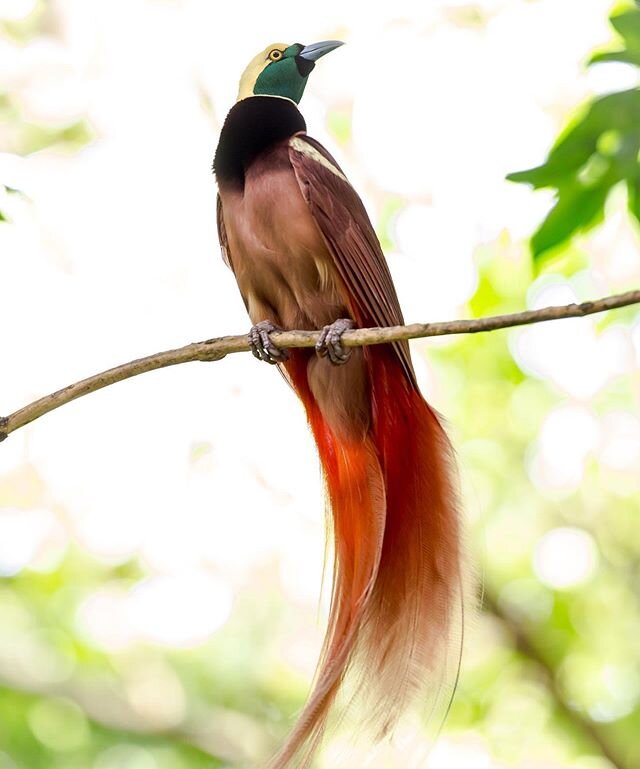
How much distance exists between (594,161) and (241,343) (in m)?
0.96

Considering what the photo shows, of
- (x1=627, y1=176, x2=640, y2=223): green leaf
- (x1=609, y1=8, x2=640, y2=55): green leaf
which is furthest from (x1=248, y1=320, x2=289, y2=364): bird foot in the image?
(x1=609, y1=8, x2=640, y2=55): green leaf

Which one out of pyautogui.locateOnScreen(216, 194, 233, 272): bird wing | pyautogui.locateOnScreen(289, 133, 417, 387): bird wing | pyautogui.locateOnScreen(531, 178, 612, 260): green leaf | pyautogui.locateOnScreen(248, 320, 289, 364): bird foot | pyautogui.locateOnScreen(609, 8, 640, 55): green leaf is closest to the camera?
pyautogui.locateOnScreen(609, 8, 640, 55): green leaf

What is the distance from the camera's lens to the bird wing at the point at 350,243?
283 centimetres

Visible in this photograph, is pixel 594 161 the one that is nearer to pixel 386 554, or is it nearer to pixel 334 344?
pixel 334 344

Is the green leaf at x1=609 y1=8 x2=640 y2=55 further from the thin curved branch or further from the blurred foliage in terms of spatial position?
the thin curved branch

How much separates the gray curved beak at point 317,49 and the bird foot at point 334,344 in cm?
114

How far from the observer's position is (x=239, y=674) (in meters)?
6.11

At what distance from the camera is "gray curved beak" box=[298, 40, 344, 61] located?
345 cm

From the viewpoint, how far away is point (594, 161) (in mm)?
2590

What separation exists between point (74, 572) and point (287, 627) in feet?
4.24

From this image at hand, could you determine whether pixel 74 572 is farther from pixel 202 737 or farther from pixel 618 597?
pixel 618 597

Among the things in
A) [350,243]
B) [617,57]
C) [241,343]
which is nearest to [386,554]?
[241,343]

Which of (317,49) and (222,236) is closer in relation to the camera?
(222,236)

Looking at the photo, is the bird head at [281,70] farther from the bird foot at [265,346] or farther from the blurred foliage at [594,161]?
the blurred foliage at [594,161]
